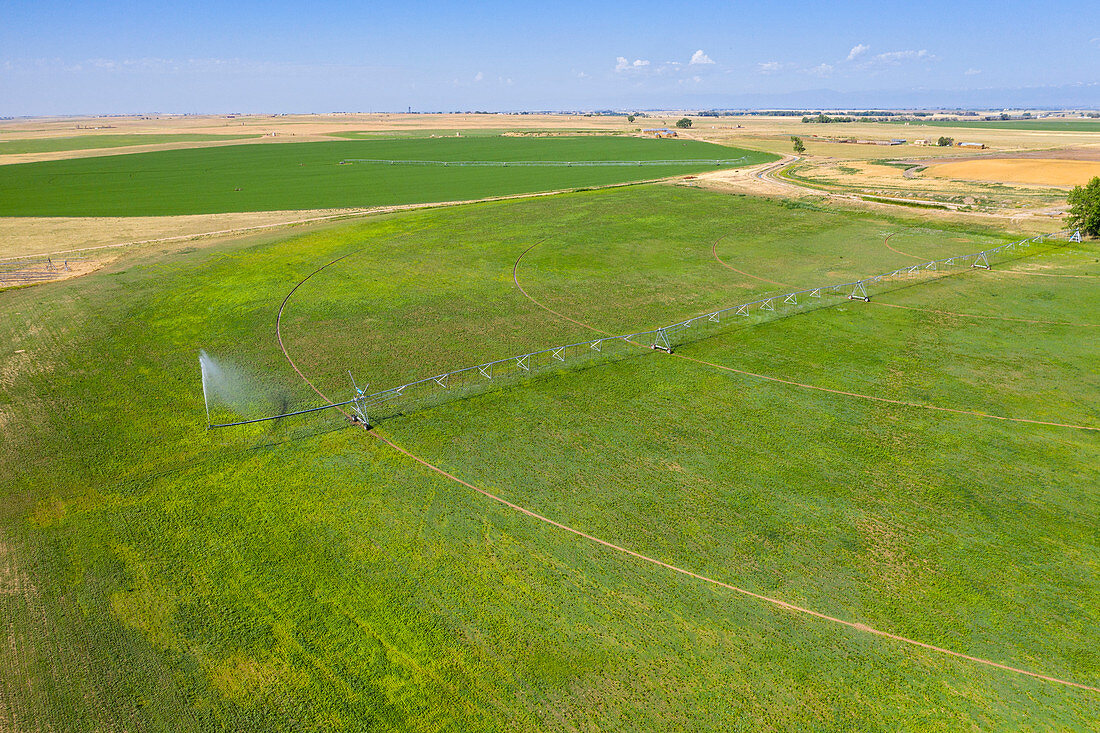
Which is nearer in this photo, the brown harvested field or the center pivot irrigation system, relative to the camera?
the center pivot irrigation system

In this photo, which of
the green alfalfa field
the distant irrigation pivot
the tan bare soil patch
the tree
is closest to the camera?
the green alfalfa field

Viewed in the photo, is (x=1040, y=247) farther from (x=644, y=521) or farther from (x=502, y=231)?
(x=644, y=521)

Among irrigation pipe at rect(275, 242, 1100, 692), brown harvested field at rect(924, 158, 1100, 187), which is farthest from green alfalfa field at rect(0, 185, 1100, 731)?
brown harvested field at rect(924, 158, 1100, 187)

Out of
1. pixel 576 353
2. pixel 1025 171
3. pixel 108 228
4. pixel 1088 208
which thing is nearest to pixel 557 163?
pixel 1025 171

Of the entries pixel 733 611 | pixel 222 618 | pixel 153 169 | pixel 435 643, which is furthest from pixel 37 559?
pixel 153 169

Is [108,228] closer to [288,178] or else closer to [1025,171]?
[288,178]

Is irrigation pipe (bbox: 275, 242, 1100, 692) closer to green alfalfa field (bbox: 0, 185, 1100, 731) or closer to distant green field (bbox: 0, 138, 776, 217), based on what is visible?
green alfalfa field (bbox: 0, 185, 1100, 731)

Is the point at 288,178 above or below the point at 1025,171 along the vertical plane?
above
